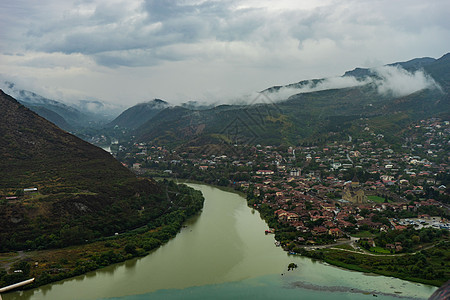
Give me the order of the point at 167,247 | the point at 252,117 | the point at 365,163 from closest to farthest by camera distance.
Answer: the point at 167,247, the point at 365,163, the point at 252,117

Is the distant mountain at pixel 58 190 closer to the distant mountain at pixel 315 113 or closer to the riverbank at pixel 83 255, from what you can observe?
the riverbank at pixel 83 255

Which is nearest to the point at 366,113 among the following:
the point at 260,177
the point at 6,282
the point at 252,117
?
the point at 252,117

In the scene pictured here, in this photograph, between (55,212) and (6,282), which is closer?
(6,282)

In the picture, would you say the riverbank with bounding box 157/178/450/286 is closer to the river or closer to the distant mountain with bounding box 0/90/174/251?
the river

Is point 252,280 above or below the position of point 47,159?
below

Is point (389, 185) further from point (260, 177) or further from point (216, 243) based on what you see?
point (216, 243)

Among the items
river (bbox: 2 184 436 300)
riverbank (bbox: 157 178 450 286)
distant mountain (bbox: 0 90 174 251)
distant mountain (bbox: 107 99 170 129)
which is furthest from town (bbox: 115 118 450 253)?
distant mountain (bbox: 107 99 170 129)

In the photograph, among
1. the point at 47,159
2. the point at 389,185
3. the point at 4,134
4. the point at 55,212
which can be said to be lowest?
the point at 389,185

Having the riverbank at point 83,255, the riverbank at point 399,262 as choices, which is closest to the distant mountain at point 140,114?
the riverbank at point 83,255
